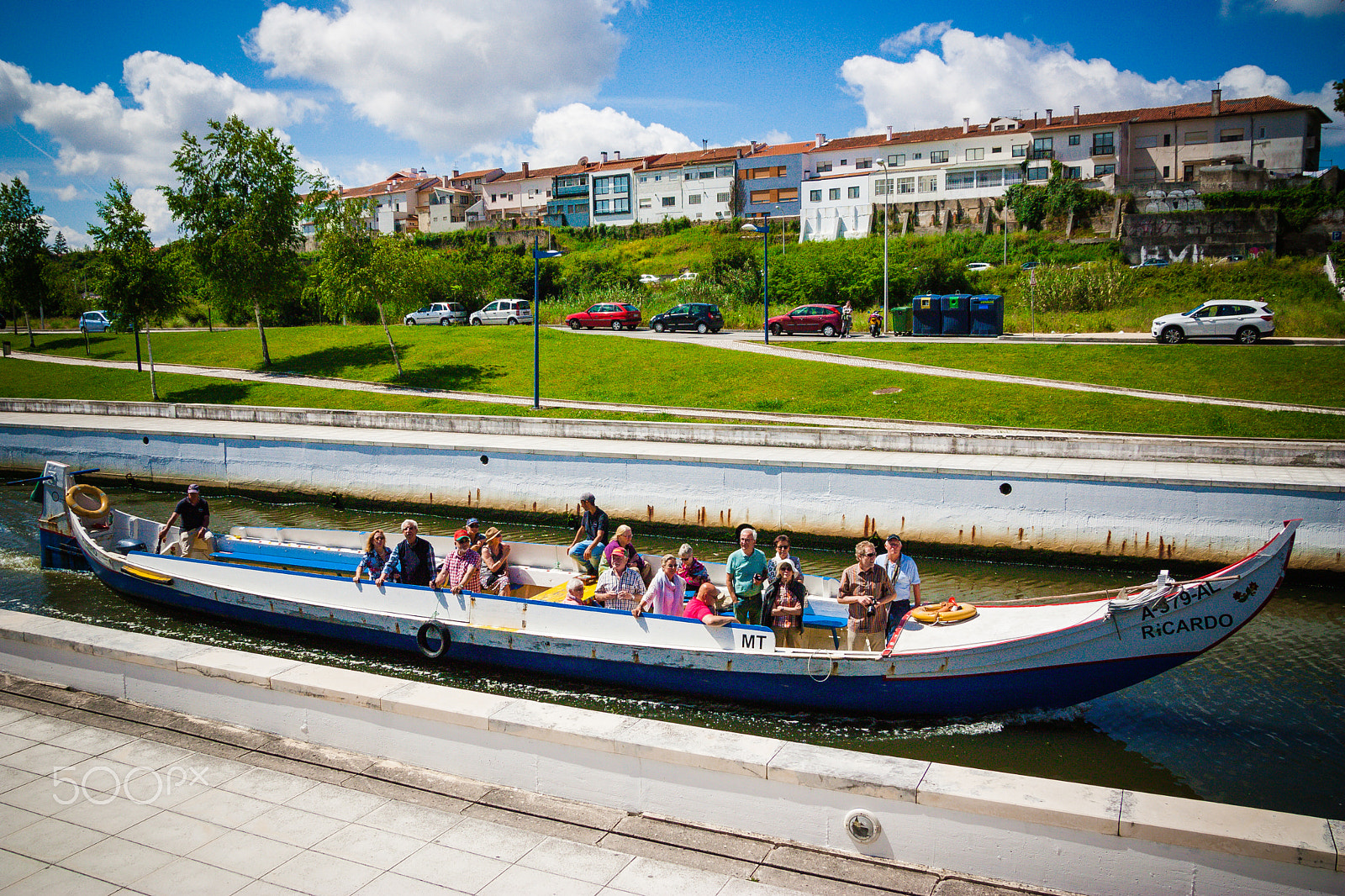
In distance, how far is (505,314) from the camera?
4503 centimetres

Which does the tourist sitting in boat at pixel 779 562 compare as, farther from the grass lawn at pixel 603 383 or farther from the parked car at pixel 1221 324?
the parked car at pixel 1221 324

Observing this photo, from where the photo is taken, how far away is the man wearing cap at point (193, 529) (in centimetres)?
1461

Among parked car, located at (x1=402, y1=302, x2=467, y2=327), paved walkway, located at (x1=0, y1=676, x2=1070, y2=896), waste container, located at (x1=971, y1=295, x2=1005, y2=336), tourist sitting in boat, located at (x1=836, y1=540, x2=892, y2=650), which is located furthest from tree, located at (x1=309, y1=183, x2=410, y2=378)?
paved walkway, located at (x1=0, y1=676, x2=1070, y2=896)

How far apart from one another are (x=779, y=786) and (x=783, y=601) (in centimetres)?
549

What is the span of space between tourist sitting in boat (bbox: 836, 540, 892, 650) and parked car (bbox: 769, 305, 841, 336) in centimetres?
2797

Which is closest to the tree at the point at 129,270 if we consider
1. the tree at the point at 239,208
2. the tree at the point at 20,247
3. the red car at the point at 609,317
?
the tree at the point at 239,208

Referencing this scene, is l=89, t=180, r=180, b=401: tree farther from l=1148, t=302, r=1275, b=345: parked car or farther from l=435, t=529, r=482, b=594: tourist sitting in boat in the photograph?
l=1148, t=302, r=1275, b=345: parked car

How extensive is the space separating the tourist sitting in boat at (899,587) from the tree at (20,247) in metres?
46.4

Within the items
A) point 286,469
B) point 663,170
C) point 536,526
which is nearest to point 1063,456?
point 536,526

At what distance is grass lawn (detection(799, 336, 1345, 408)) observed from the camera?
22.8m

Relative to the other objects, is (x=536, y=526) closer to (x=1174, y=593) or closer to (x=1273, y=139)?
(x=1174, y=593)

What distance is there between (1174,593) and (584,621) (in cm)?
690

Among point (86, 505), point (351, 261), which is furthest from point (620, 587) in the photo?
point (351, 261)

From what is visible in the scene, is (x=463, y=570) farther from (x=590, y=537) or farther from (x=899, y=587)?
(x=899, y=587)
